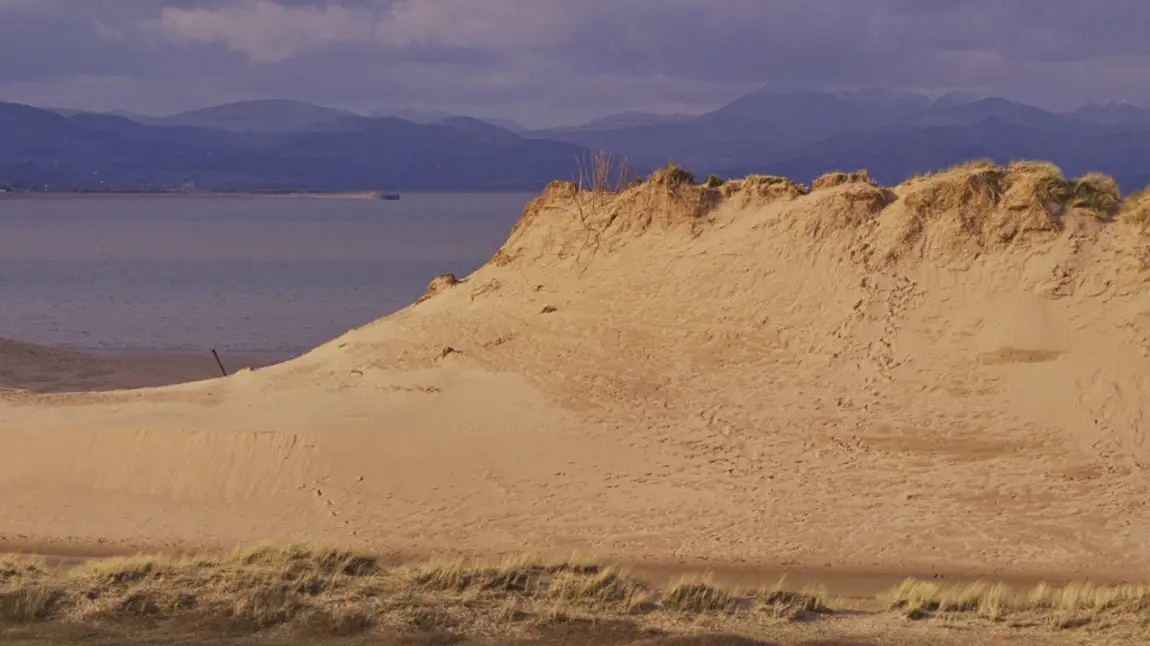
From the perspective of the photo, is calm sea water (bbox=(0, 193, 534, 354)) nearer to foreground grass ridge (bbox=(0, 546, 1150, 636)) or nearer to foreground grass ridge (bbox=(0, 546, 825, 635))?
foreground grass ridge (bbox=(0, 546, 825, 635))

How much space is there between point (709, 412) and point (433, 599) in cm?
652

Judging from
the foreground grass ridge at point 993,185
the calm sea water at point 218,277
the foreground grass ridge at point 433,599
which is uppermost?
the foreground grass ridge at point 993,185

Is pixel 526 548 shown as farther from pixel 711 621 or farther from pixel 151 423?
pixel 151 423

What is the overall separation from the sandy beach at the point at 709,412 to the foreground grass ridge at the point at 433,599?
2191 millimetres

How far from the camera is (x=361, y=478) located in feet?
51.4

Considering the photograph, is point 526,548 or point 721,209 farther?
point 721,209

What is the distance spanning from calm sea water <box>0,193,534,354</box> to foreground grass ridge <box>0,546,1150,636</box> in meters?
23.4

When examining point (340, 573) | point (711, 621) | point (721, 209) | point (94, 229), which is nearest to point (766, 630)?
point (711, 621)

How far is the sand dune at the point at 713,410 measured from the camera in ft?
47.3

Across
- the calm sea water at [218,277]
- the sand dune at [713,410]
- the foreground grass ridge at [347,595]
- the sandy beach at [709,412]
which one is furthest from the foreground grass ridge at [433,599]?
the calm sea water at [218,277]

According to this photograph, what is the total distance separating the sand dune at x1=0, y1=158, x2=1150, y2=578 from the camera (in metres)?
14.4

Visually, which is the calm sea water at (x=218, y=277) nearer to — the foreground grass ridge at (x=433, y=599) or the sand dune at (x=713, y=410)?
the sand dune at (x=713, y=410)

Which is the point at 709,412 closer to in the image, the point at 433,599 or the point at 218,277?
the point at 433,599

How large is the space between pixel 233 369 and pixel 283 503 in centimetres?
1565
